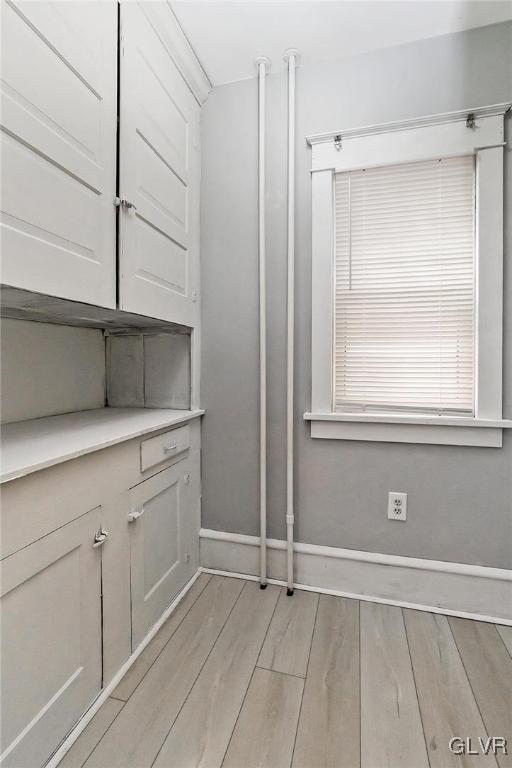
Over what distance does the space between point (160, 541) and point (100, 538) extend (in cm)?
43

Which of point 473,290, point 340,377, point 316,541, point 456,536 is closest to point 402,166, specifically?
point 473,290

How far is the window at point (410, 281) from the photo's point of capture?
5.18 feet

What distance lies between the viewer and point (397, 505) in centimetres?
171

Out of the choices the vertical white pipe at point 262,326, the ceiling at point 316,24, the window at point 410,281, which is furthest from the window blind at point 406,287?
the ceiling at point 316,24

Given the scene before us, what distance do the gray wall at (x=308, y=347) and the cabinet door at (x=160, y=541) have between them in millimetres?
188

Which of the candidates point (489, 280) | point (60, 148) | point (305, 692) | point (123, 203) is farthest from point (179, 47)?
point (305, 692)

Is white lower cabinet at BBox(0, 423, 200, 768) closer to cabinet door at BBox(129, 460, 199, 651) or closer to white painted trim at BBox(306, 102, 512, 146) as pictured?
cabinet door at BBox(129, 460, 199, 651)

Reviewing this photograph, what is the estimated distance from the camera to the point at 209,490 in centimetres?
194

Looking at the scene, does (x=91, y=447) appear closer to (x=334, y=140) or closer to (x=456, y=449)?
(x=456, y=449)

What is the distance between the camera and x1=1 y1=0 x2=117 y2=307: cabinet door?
2.88 feet

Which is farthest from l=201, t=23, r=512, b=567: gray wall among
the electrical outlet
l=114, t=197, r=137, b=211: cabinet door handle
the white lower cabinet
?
l=114, t=197, r=137, b=211: cabinet door handle

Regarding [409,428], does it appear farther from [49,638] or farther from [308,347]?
[49,638]

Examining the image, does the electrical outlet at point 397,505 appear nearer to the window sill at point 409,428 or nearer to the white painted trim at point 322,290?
the window sill at point 409,428

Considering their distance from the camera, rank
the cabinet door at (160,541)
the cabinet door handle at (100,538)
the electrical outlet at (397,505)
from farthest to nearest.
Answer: the electrical outlet at (397,505), the cabinet door at (160,541), the cabinet door handle at (100,538)
